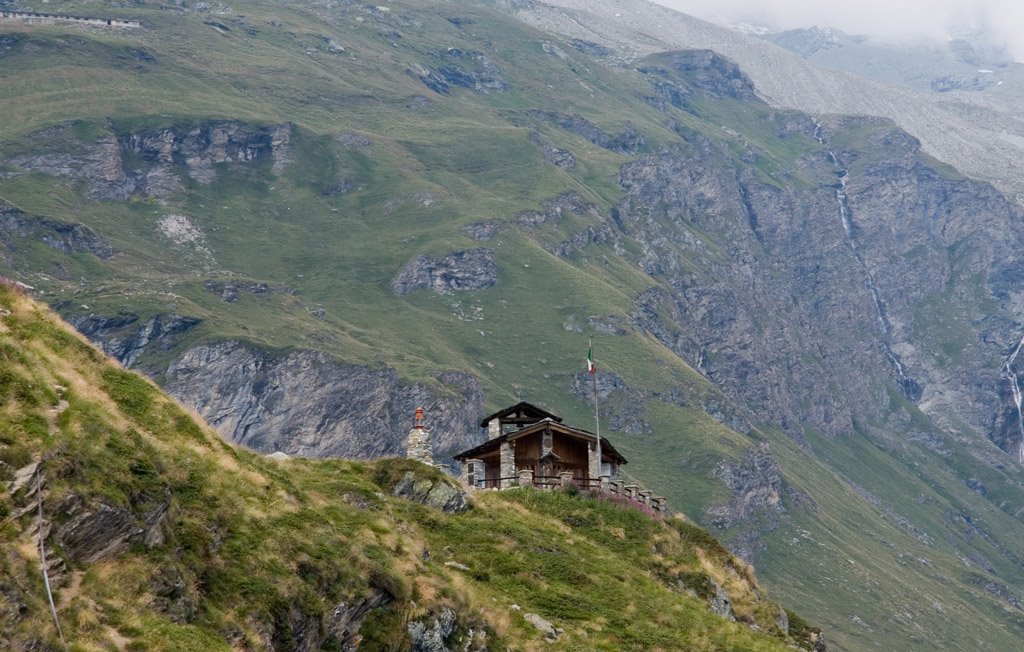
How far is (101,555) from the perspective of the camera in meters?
34.1

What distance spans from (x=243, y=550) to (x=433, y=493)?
76.0 ft

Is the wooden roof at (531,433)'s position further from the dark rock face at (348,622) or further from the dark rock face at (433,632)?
the dark rock face at (348,622)

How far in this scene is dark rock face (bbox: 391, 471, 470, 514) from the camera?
6112 cm

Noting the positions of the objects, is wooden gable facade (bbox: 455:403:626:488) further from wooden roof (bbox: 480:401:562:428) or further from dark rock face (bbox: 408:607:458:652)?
dark rock face (bbox: 408:607:458:652)

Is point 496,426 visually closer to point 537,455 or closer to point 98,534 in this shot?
point 537,455

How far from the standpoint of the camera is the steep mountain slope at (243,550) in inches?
1294

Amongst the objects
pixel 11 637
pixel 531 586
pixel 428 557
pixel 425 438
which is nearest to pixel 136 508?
pixel 11 637

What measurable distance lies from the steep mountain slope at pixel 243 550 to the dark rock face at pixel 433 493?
7 cm

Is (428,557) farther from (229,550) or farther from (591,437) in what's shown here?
(591,437)

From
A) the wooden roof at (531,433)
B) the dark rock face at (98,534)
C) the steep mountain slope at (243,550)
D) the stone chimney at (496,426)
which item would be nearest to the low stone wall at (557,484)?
the wooden roof at (531,433)

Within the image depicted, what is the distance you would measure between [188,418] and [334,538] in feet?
22.5

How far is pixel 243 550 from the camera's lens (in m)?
39.2

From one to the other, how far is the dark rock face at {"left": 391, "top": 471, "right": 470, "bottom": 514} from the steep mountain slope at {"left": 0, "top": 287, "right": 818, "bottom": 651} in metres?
0.07

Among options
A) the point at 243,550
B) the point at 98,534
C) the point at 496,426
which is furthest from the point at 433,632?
the point at 496,426
